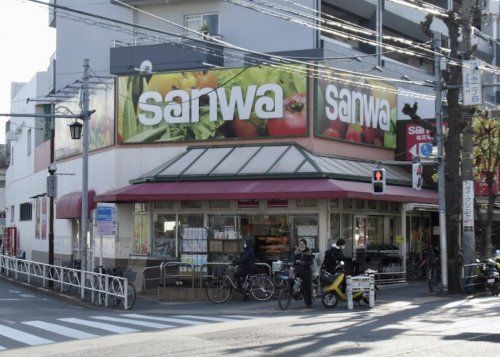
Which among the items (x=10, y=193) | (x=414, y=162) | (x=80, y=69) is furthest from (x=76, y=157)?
(x=10, y=193)

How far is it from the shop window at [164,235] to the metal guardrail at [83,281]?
10.1 ft

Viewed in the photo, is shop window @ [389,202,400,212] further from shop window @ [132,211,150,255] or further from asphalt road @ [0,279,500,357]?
shop window @ [132,211,150,255]

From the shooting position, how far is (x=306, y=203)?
23453 millimetres

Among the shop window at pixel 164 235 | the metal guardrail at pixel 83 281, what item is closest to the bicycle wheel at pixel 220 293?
the metal guardrail at pixel 83 281

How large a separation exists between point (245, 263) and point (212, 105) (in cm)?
724

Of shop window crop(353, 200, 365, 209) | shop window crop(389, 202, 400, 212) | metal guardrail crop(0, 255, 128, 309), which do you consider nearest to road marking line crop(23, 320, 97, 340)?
metal guardrail crop(0, 255, 128, 309)

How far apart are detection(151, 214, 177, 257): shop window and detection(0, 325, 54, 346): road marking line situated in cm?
1052

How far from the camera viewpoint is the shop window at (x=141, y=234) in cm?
2558

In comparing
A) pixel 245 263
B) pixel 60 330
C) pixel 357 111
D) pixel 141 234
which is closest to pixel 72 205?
pixel 141 234

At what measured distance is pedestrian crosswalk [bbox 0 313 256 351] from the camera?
526 inches

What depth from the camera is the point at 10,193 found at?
5038 centimetres

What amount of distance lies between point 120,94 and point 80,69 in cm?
1209

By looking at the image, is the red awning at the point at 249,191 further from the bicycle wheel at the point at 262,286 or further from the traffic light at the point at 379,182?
the bicycle wheel at the point at 262,286

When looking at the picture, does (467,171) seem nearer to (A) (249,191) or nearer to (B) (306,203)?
(B) (306,203)
